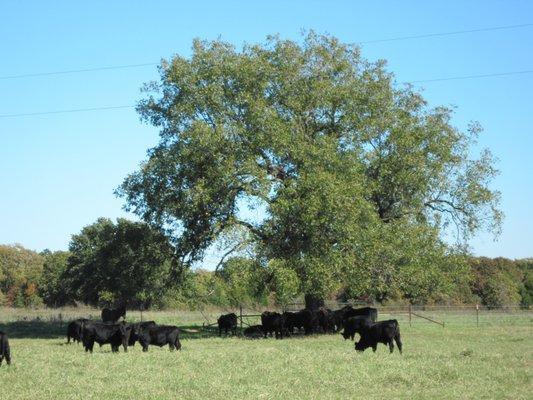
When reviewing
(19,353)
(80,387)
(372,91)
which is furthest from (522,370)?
(372,91)

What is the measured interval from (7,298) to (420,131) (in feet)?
211

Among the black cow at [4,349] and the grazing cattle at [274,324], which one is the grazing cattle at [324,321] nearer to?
the grazing cattle at [274,324]

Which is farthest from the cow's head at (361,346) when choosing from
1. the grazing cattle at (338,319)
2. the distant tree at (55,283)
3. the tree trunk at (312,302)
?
the distant tree at (55,283)

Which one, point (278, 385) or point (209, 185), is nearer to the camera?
point (278, 385)

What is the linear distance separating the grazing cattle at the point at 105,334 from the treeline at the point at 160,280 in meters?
8.04

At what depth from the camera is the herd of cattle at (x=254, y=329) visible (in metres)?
22.5

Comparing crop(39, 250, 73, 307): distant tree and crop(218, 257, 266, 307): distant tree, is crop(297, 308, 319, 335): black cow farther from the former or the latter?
crop(39, 250, 73, 307): distant tree

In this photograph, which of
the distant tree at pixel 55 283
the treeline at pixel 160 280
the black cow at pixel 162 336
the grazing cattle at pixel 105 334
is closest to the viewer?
the grazing cattle at pixel 105 334

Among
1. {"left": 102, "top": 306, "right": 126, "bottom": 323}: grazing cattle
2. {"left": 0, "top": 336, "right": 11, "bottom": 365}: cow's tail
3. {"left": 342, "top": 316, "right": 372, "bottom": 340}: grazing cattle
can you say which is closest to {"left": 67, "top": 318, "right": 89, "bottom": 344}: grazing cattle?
{"left": 0, "top": 336, "right": 11, "bottom": 365}: cow's tail

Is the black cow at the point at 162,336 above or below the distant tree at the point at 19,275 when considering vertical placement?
below

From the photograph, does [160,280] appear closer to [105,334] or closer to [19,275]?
[105,334]

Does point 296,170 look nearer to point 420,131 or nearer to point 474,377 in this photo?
point 420,131

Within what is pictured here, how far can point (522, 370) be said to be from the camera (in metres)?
17.0

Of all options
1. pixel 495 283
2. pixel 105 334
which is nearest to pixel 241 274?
pixel 105 334
